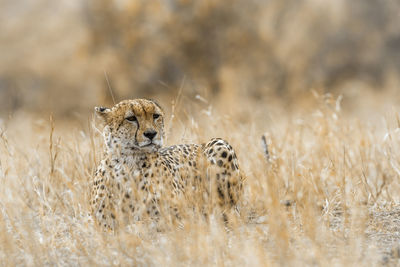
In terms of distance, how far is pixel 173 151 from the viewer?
361 cm

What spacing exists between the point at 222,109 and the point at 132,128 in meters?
5.32

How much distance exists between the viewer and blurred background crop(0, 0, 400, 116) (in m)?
10.6

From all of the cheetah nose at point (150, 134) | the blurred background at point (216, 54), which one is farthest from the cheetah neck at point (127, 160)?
the blurred background at point (216, 54)

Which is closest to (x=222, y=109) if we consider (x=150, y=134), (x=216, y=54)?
(x=216, y=54)

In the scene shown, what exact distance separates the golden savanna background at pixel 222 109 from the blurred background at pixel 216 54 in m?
0.03

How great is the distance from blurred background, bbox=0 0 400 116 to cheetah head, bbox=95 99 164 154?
568 centimetres

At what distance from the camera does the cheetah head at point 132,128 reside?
3.11 meters

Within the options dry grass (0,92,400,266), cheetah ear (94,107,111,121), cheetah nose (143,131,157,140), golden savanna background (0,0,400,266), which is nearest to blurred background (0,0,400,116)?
golden savanna background (0,0,400,266)

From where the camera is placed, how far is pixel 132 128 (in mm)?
3141

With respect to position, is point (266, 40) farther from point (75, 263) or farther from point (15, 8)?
point (75, 263)

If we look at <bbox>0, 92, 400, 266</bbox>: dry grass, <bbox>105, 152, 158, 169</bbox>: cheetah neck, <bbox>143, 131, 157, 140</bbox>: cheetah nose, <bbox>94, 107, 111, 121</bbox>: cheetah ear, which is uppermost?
<bbox>94, 107, 111, 121</bbox>: cheetah ear

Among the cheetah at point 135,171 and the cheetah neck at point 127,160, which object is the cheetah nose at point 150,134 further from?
the cheetah neck at point 127,160

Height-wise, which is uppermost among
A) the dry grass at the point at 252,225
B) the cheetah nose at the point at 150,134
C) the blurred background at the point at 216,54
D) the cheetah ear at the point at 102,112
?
the blurred background at the point at 216,54

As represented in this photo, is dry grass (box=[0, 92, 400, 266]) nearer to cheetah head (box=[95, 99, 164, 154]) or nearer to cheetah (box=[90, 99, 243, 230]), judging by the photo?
cheetah (box=[90, 99, 243, 230])
